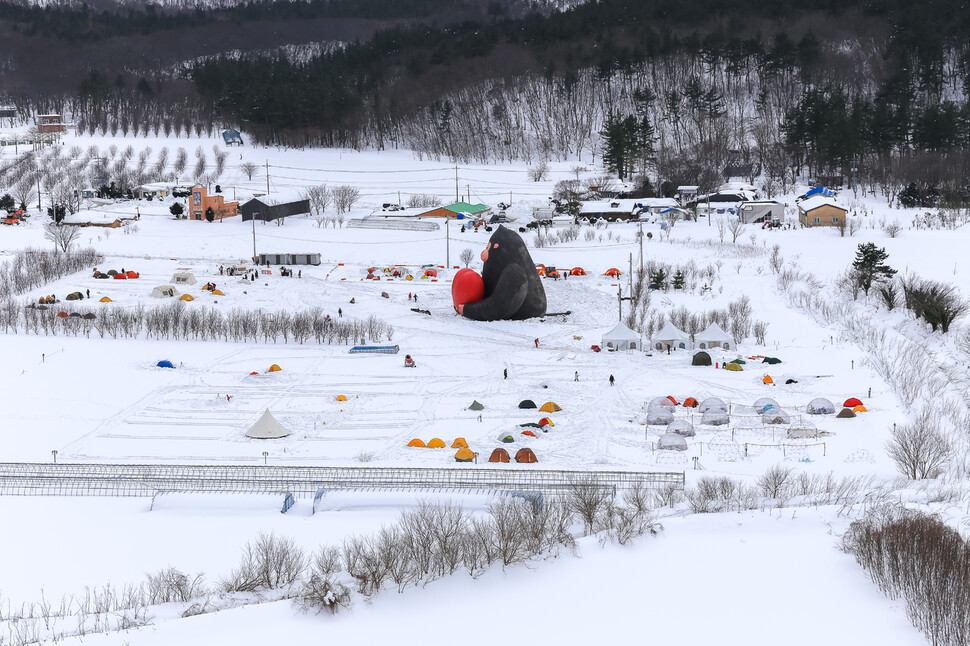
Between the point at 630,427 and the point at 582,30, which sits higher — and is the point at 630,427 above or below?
below

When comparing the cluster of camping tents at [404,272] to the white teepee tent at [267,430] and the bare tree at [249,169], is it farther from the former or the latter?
the bare tree at [249,169]

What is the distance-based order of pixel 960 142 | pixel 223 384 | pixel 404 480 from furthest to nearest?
pixel 960 142 → pixel 223 384 → pixel 404 480

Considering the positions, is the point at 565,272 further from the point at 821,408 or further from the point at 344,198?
the point at 344,198

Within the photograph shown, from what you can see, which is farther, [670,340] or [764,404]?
[670,340]

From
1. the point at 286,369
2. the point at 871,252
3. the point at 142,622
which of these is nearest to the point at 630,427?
the point at 286,369

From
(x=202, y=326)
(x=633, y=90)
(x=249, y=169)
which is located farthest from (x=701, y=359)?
(x=633, y=90)

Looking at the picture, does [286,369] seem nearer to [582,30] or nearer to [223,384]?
[223,384]

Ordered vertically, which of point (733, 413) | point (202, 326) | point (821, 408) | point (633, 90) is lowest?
point (733, 413)

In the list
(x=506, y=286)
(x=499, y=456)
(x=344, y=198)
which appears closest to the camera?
(x=499, y=456)
